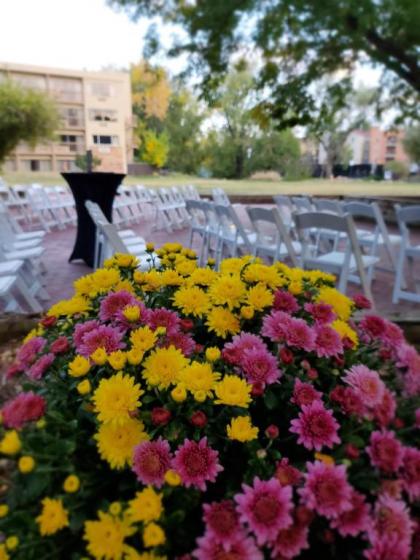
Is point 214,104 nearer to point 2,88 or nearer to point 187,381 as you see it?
point 187,381

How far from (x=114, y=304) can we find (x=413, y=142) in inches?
1181

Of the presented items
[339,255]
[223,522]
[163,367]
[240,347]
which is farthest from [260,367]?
[339,255]

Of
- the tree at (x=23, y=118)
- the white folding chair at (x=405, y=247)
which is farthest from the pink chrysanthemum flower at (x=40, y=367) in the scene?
the tree at (x=23, y=118)

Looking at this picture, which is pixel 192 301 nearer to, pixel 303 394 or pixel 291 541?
pixel 303 394

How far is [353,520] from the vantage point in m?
0.68

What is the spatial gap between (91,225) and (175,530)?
191 inches

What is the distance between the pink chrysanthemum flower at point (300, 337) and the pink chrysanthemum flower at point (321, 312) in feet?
0.32

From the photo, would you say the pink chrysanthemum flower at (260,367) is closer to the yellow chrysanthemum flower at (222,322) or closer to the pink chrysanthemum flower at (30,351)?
the yellow chrysanthemum flower at (222,322)

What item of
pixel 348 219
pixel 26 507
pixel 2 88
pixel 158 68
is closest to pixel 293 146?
pixel 2 88

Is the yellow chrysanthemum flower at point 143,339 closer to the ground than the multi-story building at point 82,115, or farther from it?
closer to the ground

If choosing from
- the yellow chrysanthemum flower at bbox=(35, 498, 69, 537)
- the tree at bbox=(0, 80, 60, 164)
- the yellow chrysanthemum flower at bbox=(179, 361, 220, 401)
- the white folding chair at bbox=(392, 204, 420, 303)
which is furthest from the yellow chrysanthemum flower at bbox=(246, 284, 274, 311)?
the tree at bbox=(0, 80, 60, 164)

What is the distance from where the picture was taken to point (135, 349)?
0.88 meters

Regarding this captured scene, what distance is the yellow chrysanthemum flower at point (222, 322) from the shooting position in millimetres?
1004

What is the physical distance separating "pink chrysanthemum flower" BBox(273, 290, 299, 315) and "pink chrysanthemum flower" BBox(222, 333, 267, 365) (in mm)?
137
